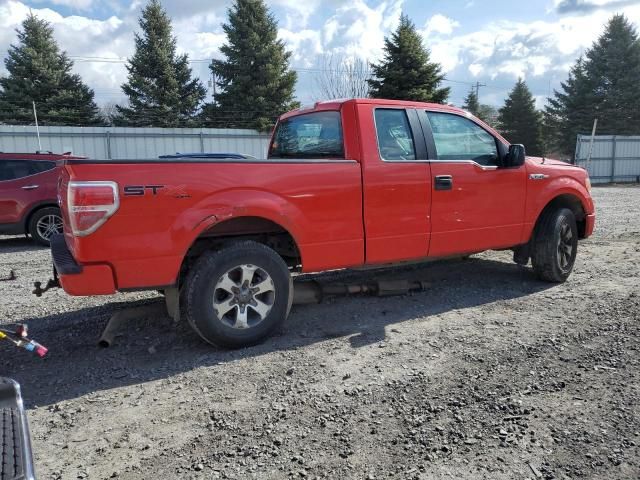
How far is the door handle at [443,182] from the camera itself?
16.1 feet

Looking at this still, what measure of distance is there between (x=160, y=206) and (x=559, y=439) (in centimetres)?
288

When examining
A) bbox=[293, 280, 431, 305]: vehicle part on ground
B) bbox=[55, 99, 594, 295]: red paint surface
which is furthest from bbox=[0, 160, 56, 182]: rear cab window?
bbox=[293, 280, 431, 305]: vehicle part on ground

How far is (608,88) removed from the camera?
118 feet

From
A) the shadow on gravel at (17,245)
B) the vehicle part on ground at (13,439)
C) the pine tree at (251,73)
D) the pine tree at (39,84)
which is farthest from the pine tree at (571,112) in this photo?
the vehicle part on ground at (13,439)

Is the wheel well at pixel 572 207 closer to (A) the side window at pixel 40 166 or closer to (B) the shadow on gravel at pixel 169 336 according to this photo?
(B) the shadow on gravel at pixel 169 336

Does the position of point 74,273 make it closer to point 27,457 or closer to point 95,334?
point 95,334

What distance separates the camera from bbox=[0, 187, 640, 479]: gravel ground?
2.66 metres

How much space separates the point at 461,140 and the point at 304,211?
6.57 feet

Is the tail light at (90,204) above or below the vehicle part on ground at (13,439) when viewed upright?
above

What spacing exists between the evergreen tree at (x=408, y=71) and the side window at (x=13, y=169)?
2075 cm

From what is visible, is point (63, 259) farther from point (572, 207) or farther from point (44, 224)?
point (44, 224)

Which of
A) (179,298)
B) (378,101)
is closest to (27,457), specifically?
(179,298)

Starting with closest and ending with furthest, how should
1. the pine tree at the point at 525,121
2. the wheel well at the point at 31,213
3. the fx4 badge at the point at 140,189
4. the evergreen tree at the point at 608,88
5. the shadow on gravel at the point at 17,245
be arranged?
the fx4 badge at the point at 140,189, the shadow on gravel at the point at 17,245, the wheel well at the point at 31,213, the evergreen tree at the point at 608,88, the pine tree at the point at 525,121

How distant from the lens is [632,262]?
6.94 meters
